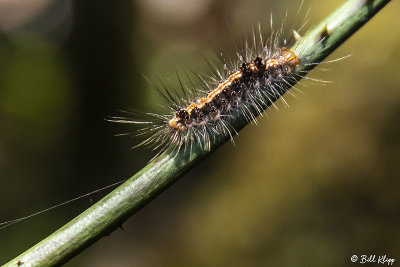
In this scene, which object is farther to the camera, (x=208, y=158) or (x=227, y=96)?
(x=208, y=158)

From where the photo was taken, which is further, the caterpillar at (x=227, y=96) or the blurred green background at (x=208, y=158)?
the blurred green background at (x=208, y=158)

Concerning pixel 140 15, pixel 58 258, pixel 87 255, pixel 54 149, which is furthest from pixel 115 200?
pixel 140 15

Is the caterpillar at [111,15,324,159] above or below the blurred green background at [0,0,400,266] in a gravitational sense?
below

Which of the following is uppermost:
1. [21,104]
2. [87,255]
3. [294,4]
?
[21,104]

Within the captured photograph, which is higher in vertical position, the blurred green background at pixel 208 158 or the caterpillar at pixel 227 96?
the blurred green background at pixel 208 158

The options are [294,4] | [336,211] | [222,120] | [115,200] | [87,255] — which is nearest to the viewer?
[115,200]

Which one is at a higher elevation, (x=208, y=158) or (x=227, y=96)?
(x=208, y=158)

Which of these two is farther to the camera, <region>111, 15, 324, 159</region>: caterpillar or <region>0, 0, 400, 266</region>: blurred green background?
<region>0, 0, 400, 266</region>: blurred green background

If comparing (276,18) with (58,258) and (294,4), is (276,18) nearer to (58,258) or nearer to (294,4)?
(294,4)
